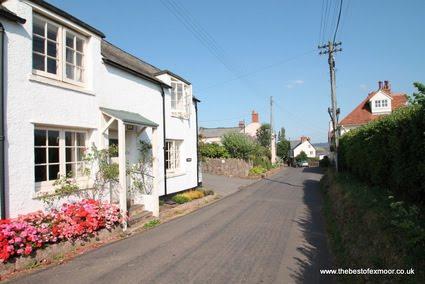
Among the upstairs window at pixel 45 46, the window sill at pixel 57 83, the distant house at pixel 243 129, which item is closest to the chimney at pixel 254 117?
the distant house at pixel 243 129

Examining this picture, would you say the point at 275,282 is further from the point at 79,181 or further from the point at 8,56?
the point at 8,56

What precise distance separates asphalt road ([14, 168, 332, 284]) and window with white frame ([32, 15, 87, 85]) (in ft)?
15.6

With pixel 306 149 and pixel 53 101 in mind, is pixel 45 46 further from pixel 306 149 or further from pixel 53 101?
pixel 306 149

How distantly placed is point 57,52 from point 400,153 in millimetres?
9042

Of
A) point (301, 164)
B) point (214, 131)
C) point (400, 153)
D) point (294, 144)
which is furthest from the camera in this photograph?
point (294, 144)

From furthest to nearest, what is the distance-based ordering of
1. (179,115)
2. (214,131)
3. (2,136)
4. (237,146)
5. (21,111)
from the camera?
1. (214,131)
2. (237,146)
3. (179,115)
4. (21,111)
5. (2,136)

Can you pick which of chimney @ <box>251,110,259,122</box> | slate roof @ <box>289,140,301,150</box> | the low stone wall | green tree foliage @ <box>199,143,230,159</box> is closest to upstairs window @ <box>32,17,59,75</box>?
the low stone wall

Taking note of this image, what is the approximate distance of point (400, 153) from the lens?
26.5 ft

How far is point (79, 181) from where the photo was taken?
31.5ft

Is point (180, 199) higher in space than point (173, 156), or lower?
lower

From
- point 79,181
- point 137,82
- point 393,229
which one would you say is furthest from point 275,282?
point 137,82

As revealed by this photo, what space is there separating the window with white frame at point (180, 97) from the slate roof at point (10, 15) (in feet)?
27.8

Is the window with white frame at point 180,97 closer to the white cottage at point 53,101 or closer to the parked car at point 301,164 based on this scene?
the white cottage at point 53,101

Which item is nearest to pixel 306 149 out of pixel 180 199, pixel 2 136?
pixel 180 199
